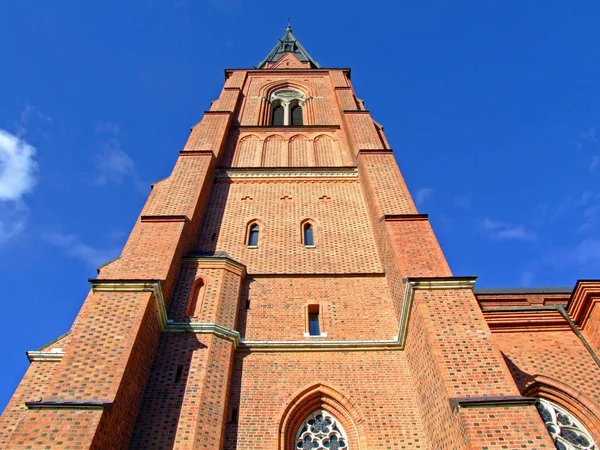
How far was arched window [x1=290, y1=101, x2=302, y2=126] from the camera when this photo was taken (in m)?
21.6

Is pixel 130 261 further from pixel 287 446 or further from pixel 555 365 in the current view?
pixel 555 365

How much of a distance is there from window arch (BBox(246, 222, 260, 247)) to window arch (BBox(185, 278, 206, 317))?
222cm

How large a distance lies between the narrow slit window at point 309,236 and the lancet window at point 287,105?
31.8ft

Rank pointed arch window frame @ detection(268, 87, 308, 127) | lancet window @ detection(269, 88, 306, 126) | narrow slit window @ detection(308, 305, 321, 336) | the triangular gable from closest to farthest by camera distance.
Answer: narrow slit window @ detection(308, 305, 321, 336) → lancet window @ detection(269, 88, 306, 126) → pointed arch window frame @ detection(268, 87, 308, 127) → the triangular gable

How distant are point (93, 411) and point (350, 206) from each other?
8.96 meters

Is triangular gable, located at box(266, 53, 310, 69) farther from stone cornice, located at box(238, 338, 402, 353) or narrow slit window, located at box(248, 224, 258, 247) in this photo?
stone cornice, located at box(238, 338, 402, 353)

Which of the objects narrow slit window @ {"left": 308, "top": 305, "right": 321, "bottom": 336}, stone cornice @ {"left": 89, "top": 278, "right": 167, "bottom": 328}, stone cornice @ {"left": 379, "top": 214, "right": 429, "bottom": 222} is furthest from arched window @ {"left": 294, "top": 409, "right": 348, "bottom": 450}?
stone cornice @ {"left": 379, "top": 214, "right": 429, "bottom": 222}

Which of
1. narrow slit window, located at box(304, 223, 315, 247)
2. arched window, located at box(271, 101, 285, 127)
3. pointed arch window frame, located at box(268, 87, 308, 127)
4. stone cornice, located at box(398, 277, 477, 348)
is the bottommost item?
stone cornice, located at box(398, 277, 477, 348)

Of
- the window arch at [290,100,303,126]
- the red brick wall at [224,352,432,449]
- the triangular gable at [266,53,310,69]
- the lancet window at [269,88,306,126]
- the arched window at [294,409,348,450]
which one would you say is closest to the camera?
the red brick wall at [224,352,432,449]

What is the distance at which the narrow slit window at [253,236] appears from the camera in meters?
12.4

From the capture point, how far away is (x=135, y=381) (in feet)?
25.0

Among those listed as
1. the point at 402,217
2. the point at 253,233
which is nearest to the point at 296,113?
the point at 253,233

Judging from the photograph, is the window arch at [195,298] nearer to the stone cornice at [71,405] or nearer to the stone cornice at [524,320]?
the stone cornice at [71,405]

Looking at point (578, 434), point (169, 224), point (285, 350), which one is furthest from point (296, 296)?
point (578, 434)
